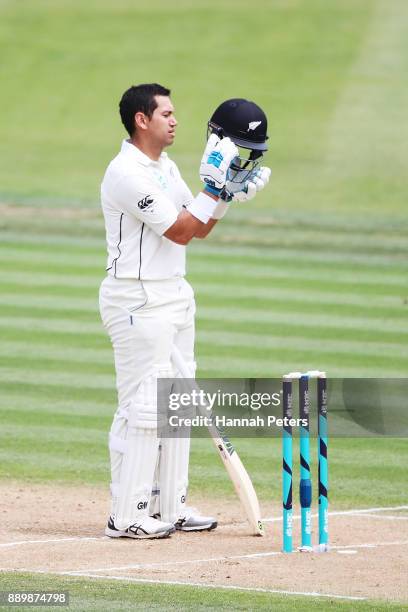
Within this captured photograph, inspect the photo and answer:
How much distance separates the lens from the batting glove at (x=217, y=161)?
677 centimetres

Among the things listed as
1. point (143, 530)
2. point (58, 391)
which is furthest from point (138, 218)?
point (58, 391)

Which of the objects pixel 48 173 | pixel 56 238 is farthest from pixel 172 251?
pixel 48 173

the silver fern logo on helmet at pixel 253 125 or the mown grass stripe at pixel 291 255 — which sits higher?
the silver fern logo on helmet at pixel 253 125

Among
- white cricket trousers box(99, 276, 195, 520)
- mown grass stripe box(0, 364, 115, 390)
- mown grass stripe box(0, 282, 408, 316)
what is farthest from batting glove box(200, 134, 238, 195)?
mown grass stripe box(0, 282, 408, 316)

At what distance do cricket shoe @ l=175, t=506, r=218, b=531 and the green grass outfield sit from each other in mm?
1067

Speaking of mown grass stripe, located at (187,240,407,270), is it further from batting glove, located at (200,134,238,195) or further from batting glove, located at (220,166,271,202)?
batting glove, located at (200,134,238,195)

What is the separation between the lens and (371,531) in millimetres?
7422

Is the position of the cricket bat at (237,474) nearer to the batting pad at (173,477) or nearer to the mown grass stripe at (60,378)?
the batting pad at (173,477)

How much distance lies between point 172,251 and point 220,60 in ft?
65.0

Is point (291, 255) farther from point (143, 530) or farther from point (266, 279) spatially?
point (143, 530)

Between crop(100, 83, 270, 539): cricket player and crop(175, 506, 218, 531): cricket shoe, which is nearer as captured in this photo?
crop(100, 83, 270, 539): cricket player

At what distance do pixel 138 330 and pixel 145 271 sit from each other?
0.96ft

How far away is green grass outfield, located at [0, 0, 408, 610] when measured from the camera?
944 cm

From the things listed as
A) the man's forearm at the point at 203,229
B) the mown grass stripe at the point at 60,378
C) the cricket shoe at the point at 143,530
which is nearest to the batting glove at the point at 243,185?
the man's forearm at the point at 203,229
